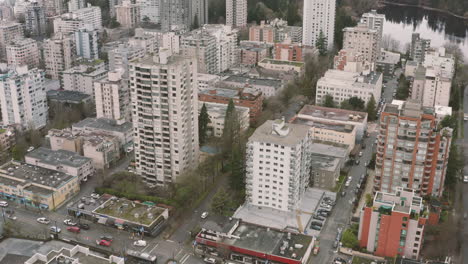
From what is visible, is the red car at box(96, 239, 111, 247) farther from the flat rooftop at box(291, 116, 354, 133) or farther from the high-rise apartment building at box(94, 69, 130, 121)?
the flat rooftop at box(291, 116, 354, 133)

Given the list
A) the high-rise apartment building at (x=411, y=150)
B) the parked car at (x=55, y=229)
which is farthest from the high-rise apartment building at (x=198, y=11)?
the parked car at (x=55, y=229)

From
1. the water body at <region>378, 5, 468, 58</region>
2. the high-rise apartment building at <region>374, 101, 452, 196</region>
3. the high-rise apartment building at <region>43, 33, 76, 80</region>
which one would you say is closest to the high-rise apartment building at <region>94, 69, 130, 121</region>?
the high-rise apartment building at <region>43, 33, 76, 80</region>

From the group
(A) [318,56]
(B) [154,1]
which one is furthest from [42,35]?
(A) [318,56]

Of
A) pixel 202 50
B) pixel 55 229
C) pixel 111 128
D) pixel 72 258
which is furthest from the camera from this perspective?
pixel 202 50

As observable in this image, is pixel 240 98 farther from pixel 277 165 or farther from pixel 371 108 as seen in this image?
pixel 277 165

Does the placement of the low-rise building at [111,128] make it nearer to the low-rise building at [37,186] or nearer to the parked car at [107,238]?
the low-rise building at [37,186]

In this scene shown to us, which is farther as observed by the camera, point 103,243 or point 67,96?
point 67,96

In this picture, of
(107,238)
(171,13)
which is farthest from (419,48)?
(107,238)
